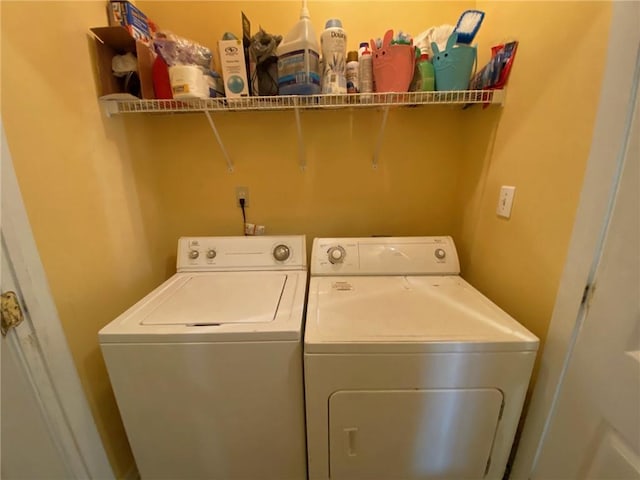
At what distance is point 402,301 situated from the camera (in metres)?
1.09

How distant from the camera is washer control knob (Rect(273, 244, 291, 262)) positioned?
4.62ft

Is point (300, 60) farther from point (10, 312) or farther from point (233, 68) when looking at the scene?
point (10, 312)

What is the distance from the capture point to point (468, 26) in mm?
1072

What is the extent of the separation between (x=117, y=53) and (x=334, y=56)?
3.06 feet

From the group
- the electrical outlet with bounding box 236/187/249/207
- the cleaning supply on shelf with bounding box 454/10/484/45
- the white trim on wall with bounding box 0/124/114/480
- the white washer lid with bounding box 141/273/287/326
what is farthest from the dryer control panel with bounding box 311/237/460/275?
the white trim on wall with bounding box 0/124/114/480

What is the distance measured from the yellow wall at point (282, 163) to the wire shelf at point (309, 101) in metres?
0.10

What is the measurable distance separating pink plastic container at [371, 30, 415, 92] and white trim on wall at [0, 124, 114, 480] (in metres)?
1.27

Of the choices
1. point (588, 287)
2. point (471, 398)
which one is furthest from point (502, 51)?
point (471, 398)

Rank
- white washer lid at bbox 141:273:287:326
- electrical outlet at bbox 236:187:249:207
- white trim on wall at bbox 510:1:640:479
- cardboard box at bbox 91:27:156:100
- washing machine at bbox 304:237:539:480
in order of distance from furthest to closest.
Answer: electrical outlet at bbox 236:187:249:207 → cardboard box at bbox 91:27:156:100 → white washer lid at bbox 141:273:287:326 → washing machine at bbox 304:237:539:480 → white trim on wall at bbox 510:1:640:479

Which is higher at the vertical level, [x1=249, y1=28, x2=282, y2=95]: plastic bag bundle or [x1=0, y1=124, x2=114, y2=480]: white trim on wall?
[x1=249, y1=28, x2=282, y2=95]: plastic bag bundle

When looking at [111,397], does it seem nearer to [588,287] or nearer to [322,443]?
[322,443]

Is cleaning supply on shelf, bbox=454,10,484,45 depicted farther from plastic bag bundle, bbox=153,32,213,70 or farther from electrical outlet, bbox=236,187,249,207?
electrical outlet, bbox=236,187,249,207

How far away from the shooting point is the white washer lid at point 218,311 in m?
0.87

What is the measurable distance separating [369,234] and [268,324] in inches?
36.6
